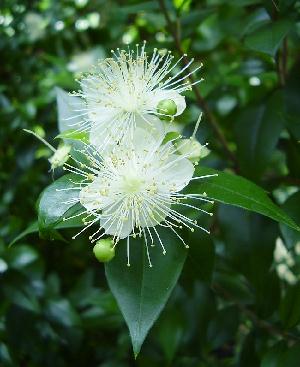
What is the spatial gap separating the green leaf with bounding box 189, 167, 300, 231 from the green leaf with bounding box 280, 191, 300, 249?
15cm

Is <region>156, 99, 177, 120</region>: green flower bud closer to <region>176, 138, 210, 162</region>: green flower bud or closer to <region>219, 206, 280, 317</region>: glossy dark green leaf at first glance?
<region>176, 138, 210, 162</region>: green flower bud

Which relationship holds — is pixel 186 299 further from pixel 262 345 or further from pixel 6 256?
pixel 6 256

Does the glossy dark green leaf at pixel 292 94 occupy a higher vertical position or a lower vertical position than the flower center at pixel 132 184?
lower

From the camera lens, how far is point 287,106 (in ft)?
4.02

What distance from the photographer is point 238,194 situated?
0.83m

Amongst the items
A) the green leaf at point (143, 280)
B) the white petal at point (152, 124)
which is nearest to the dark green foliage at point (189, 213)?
the green leaf at point (143, 280)

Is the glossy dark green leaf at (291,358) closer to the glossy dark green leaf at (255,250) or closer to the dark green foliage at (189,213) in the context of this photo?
the dark green foliage at (189,213)

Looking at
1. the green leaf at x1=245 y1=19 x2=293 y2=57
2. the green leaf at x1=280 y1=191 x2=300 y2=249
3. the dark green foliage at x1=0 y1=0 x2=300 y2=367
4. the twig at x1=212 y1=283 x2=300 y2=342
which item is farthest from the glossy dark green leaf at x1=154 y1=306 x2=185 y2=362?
the green leaf at x1=245 y1=19 x2=293 y2=57

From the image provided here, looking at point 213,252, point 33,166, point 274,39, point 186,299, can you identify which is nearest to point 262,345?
point 186,299

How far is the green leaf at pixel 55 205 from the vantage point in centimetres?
83

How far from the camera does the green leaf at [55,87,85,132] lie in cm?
105

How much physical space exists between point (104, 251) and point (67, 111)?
1.18 feet

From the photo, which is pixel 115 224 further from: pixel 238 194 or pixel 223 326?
pixel 223 326

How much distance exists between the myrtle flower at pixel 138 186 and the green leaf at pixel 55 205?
0.01 metres
